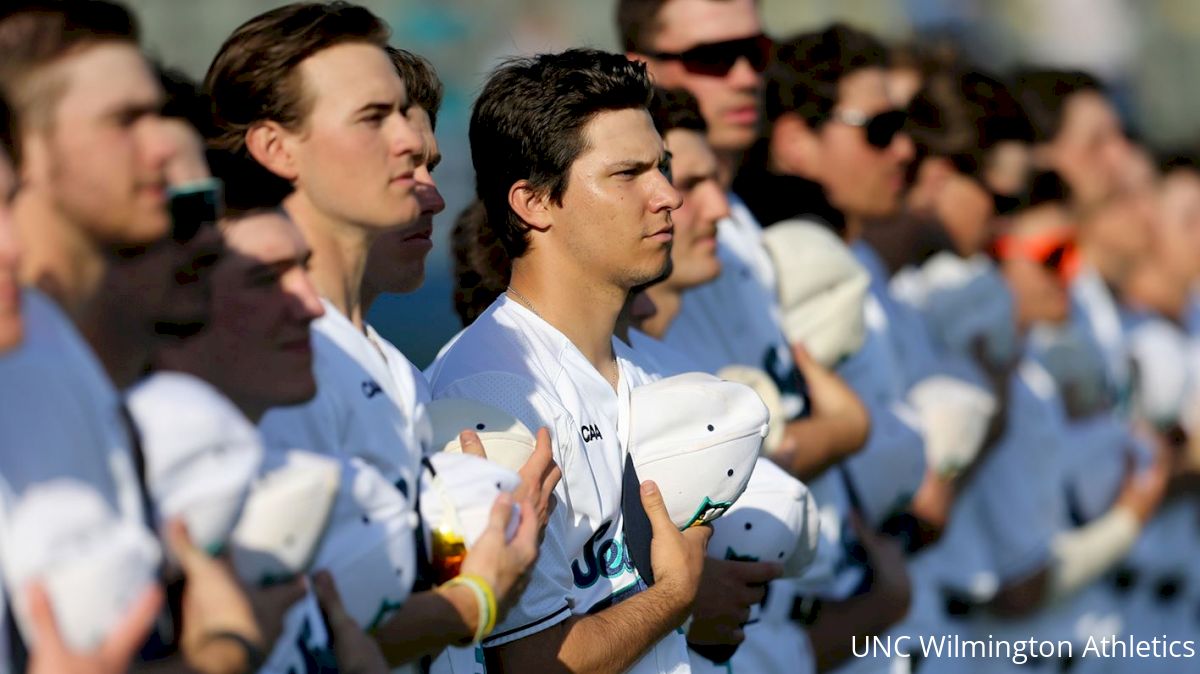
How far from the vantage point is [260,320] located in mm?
2842

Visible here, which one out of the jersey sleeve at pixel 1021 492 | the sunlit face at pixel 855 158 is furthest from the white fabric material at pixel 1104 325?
the sunlit face at pixel 855 158

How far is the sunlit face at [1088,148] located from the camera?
884cm

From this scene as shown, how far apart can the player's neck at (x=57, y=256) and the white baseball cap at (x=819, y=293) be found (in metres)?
3.22

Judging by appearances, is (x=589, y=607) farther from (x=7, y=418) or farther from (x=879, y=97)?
(x=879, y=97)

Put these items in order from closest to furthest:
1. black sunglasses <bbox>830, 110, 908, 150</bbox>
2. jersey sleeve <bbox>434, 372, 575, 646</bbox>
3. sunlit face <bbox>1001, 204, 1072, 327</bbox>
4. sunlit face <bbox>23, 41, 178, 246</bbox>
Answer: sunlit face <bbox>23, 41, 178, 246</bbox>, jersey sleeve <bbox>434, 372, 575, 646</bbox>, black sunglasses <bbox>830, 110, 908, 150</bbox>, sunlit face <bbox>1001, 204, 1072, 327</bbox>

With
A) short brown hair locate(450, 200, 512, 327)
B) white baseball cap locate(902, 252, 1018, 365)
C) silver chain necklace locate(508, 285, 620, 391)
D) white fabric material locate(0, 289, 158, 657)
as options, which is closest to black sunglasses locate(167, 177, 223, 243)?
white fabric material locate(0, 289, 158, 657)

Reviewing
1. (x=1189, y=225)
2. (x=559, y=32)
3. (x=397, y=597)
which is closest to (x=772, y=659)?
(x=397, y=597)

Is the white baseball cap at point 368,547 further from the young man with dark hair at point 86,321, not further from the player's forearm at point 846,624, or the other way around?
the player's forearm at point 846,624

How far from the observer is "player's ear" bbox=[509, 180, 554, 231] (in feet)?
13.3

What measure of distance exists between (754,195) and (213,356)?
135 inches

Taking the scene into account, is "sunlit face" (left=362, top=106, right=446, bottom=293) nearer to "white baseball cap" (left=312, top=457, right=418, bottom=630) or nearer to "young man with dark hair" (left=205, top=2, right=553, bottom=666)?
"young man with dark hair" (left=205, top=2, right=553, bottom=666)

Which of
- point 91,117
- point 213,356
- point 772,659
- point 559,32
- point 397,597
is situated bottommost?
point 559,32

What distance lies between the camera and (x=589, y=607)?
12.4 feet

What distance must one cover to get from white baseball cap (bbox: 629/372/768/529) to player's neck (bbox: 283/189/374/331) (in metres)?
0.84
